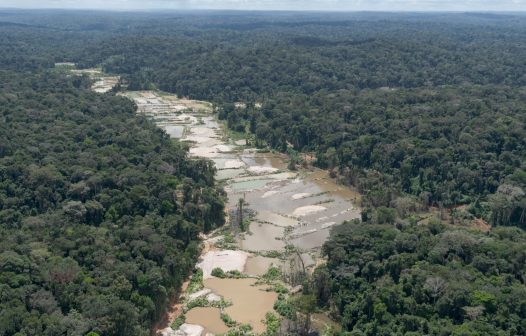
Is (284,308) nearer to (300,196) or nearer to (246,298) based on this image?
(246,298)

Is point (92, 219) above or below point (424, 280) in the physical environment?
below

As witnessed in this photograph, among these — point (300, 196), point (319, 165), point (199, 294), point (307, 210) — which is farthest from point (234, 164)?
point (199, 294)

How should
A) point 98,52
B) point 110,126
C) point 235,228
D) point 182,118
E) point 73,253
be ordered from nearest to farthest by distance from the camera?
point 73,253, point 235,228, point 110,126, point 182,118, point 98,52

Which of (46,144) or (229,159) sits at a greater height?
(46,144)

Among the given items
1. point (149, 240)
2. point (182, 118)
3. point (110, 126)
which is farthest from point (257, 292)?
point (182, 118)

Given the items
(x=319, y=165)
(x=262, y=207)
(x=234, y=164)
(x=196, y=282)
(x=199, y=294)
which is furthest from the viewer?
(x=234, y=164)

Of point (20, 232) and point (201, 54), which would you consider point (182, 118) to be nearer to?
point (201, 54)
